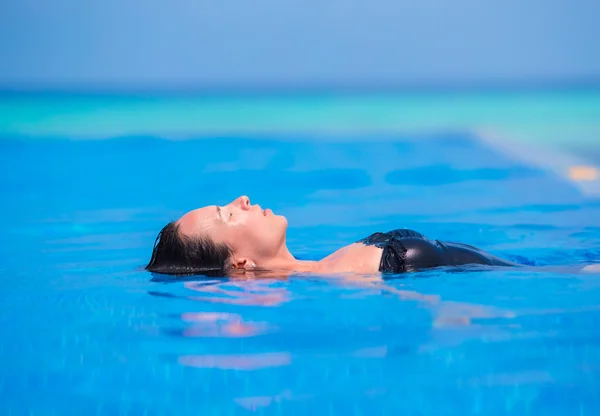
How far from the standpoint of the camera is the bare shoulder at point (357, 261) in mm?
3316

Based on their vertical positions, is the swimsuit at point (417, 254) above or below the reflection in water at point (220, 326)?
above

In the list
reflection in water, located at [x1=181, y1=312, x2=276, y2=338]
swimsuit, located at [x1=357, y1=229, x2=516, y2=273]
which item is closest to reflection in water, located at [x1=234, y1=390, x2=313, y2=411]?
reflection in water, located at [x1=181, y1=312, x2=276, y2=338]

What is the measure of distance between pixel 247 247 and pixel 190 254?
0.78ft

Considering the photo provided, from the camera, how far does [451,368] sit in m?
2.35

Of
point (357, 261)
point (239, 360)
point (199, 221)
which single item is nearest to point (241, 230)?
point (199, 221)

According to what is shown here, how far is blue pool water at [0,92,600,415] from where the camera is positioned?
2.24m

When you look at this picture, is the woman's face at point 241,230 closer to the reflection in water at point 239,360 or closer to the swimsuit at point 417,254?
the swimsuit at point 417,254

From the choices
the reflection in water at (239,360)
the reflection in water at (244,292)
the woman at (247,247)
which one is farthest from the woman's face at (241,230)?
the reflection in water at (239,360)

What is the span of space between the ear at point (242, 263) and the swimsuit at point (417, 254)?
0.52 meters

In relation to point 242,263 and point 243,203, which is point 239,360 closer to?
point 242,263

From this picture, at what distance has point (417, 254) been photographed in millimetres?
3250

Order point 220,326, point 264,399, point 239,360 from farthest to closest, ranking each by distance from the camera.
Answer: point 220,326 < point 239,360 < point 264,399

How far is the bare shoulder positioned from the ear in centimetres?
32

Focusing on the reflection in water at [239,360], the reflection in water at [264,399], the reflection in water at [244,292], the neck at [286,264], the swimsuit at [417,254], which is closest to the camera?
the reflection in water at [264,399]
